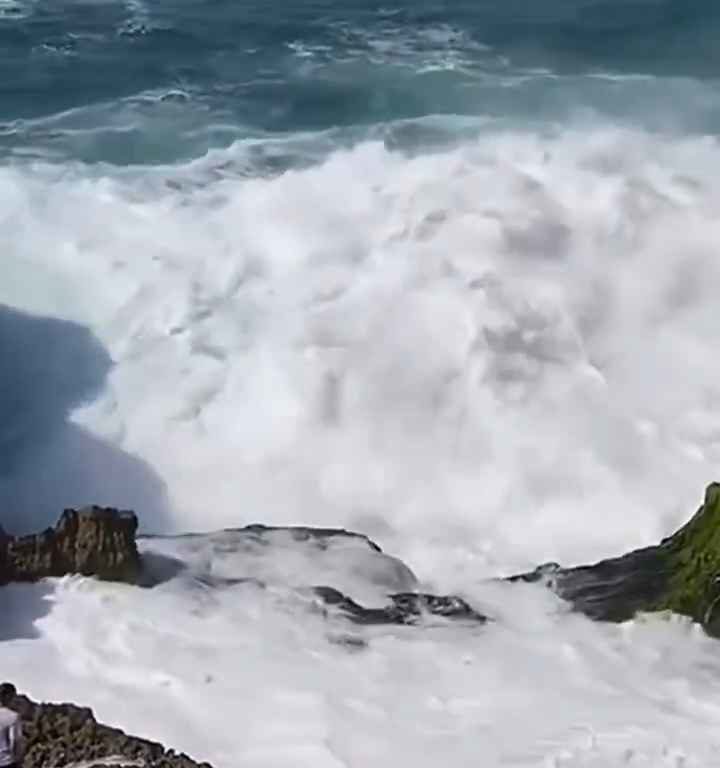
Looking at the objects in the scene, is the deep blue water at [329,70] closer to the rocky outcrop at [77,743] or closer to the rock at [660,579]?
the rock at [660,579]

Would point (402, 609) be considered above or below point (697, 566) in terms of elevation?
below

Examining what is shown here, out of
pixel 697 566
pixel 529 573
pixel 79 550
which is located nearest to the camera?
pixel 697 566

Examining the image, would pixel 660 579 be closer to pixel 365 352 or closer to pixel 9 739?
pixel 365 352

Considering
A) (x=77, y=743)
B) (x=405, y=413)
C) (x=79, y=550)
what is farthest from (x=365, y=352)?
(x=77, y=743)

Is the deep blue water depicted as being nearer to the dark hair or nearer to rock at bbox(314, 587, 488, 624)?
rock at bbox(314, 587, 488, 624)

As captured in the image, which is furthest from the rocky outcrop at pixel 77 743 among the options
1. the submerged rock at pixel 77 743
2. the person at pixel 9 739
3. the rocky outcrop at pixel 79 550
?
the rocky outcrop at pixel 79 550

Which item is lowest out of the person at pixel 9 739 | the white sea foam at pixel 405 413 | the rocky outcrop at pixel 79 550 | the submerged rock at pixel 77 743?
the white sea foam at pixel 405 413

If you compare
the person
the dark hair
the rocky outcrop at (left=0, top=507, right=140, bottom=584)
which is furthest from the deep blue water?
the person
